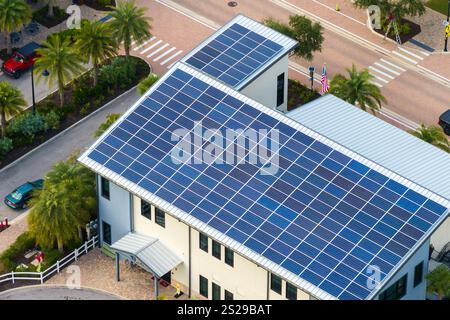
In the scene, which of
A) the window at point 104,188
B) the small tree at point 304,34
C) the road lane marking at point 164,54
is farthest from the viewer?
the road lane marking at point 164,54

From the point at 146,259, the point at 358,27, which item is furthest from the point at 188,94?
the point at 358,27

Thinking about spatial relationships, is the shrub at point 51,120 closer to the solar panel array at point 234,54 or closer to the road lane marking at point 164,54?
the road lane marking at point 164,54

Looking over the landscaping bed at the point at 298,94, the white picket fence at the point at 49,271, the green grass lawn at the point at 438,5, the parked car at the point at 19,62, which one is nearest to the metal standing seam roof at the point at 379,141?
the landscaping bed at the point at 298,94

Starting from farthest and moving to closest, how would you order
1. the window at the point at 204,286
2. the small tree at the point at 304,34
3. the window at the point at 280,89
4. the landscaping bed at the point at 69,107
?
the small tree at the point at 304,34, the landscaping bed at the point at 69,107, the window at the point at 280,89, the window at the point at 204,286

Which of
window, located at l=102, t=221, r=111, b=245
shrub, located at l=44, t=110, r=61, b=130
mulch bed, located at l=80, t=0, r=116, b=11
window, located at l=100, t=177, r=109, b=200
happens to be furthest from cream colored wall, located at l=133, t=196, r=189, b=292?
mulch bed, located at l=80, t=0, r=116, b=11

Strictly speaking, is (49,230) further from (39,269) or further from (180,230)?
(180,230)

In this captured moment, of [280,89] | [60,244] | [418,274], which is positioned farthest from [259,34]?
[418,274]
